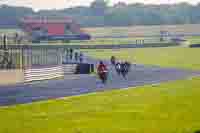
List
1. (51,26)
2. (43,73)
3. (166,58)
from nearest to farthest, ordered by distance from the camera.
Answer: (43,73) < (166,58) < (51,26)

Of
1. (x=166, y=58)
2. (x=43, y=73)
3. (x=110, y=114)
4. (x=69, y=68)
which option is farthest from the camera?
(x=166, y=58)

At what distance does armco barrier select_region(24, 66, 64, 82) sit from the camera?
33938mm

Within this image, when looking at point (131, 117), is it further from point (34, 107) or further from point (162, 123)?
point (34, 107)

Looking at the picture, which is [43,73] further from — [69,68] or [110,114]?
[110,114]

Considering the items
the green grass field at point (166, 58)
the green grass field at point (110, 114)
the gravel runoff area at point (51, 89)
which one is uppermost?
the green grass field at point (166, 58)

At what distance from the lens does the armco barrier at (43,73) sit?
111 feet

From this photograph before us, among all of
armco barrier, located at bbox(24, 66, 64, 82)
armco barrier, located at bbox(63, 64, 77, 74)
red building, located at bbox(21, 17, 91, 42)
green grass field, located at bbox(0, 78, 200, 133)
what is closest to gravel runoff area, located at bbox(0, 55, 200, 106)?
armco barrier, located at bbox(24, 66, 64, 82)

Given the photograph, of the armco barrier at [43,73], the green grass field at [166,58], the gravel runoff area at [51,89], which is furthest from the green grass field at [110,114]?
the green grass field at [166,58]

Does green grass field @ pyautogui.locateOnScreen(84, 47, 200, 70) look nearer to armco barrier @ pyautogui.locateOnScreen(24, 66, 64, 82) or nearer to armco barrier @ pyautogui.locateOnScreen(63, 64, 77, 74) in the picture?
armco barrier @ pyautogui.locateOnScreen(63, 64, 77, 74)

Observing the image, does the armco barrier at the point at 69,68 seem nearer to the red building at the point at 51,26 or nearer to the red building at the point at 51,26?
the red building at the point at 51,26

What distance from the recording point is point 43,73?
117 feet

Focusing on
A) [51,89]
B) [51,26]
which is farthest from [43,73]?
[51,26]

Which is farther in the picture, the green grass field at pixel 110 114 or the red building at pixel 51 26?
the red building at pixel 51 26

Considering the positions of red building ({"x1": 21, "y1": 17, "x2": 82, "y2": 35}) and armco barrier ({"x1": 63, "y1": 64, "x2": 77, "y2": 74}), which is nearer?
armco barrier ({"x1": 63, "y1": 64, "x2": 77, "y2": 74})
